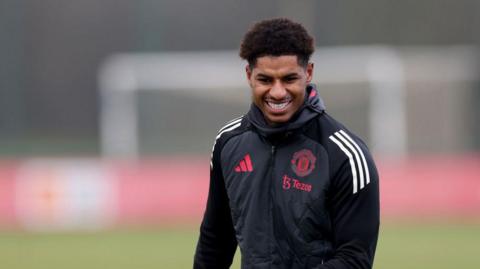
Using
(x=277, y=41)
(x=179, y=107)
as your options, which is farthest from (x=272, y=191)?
(x=179, y=107)

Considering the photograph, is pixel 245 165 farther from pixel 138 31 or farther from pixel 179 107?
pixel 138 31

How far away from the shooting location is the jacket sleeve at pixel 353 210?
4.43 m

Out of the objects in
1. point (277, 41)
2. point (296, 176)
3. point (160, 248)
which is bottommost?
point (160, 248)

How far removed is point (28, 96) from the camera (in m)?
20.6

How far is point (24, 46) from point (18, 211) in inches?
218

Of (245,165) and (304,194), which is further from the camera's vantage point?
(245,165)

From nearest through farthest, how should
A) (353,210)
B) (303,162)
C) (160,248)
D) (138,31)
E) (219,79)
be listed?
(353,210), (303,162), (160,248), (219,79), (138,31)

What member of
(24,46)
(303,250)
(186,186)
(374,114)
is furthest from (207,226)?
(24,46)

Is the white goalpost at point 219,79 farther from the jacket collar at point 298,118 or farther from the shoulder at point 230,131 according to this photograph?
the jacket collar at point 298,118

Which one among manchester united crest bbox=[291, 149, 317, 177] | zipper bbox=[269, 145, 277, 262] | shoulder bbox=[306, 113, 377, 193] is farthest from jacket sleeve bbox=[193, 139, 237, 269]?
shoulder bbox=[306, 113, 377, 193]

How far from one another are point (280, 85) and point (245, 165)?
0.41 m

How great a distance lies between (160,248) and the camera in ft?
45.7

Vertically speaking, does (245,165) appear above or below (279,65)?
below

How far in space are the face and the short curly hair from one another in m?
0.03
